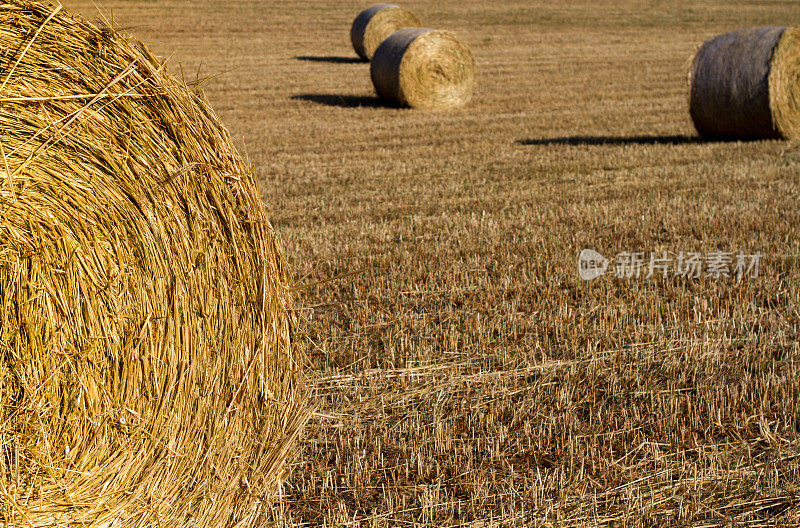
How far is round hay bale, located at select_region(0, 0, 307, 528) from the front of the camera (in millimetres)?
2631

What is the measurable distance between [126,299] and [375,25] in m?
23.2

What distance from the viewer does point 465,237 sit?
294 inches

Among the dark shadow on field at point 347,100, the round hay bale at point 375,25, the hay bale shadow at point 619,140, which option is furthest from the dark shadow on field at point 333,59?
the hay bale shadow at point 619,140

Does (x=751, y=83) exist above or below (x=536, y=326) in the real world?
above

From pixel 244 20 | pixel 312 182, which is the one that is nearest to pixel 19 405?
pixel 312 182

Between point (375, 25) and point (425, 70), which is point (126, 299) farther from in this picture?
point (375, 25)

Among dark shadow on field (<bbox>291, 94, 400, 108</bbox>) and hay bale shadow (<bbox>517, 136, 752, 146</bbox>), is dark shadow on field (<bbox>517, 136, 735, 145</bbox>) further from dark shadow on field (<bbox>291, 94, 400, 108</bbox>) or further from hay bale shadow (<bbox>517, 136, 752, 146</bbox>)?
dark shadow on field (<bbox>291, 94, 400, 108</bbox>)

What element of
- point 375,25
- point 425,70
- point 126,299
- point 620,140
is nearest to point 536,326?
point 126,299

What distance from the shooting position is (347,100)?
18578 millimetres

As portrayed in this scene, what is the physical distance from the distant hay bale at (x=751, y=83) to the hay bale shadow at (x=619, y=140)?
1.45 ft

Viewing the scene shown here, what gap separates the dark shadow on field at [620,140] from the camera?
12383 mm

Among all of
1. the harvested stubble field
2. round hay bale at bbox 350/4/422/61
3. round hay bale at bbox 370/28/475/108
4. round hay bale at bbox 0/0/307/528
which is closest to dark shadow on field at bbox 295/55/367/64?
round hay bale at bbox 350/4/422/61

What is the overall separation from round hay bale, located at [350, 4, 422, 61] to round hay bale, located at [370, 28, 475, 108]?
7.06 metres

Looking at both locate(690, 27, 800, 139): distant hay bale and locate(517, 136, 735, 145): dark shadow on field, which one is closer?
locate(690, 27, 800, 139): distant hay bale
